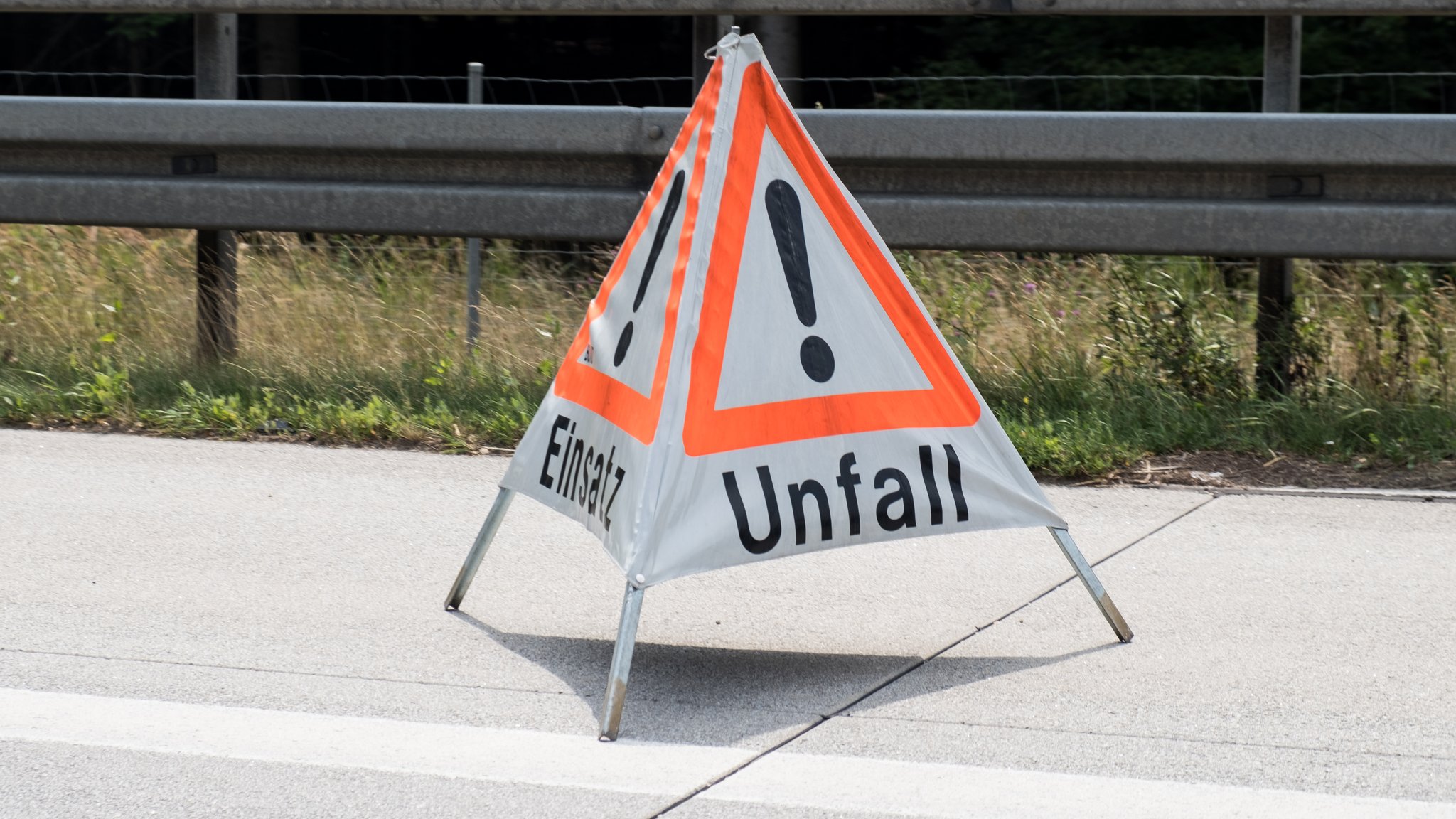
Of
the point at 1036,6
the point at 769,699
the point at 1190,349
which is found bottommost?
the point at 769,699

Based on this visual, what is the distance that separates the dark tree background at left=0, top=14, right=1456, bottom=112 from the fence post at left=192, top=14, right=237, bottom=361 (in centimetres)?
288

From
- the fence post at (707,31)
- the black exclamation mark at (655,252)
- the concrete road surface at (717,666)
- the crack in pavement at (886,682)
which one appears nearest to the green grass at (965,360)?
A: the concrete road surface at (717,666)

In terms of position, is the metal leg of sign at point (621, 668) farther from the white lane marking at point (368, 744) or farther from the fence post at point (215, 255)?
the fence post at point (215, 255)

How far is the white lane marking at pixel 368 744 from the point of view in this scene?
126 inches

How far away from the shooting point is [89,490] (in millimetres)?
5336

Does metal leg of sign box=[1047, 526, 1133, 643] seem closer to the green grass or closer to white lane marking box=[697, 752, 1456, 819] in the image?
white lane marking box=[697, 752, 1456, 819]

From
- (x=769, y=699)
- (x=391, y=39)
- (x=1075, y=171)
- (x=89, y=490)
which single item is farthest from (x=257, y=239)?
(x=391, y=39)

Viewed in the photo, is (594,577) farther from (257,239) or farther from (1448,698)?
(257,239)

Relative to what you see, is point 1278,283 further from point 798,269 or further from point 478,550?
point 478,550

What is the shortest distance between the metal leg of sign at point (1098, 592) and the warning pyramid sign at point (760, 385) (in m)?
0.09

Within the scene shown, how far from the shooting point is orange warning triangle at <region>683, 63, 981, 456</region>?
3.68 m

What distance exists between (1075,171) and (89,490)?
3.42 m

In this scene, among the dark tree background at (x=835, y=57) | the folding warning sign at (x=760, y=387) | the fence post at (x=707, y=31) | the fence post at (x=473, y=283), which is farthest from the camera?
the dark tree background at (x=835, y=57)

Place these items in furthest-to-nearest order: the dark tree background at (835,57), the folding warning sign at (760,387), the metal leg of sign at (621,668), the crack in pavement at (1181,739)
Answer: the dark tree background at (835,57) → the folding warning sign at (760,387) → the metal leg of sign at (621,668) → the crack in pavement at (1181,739)
